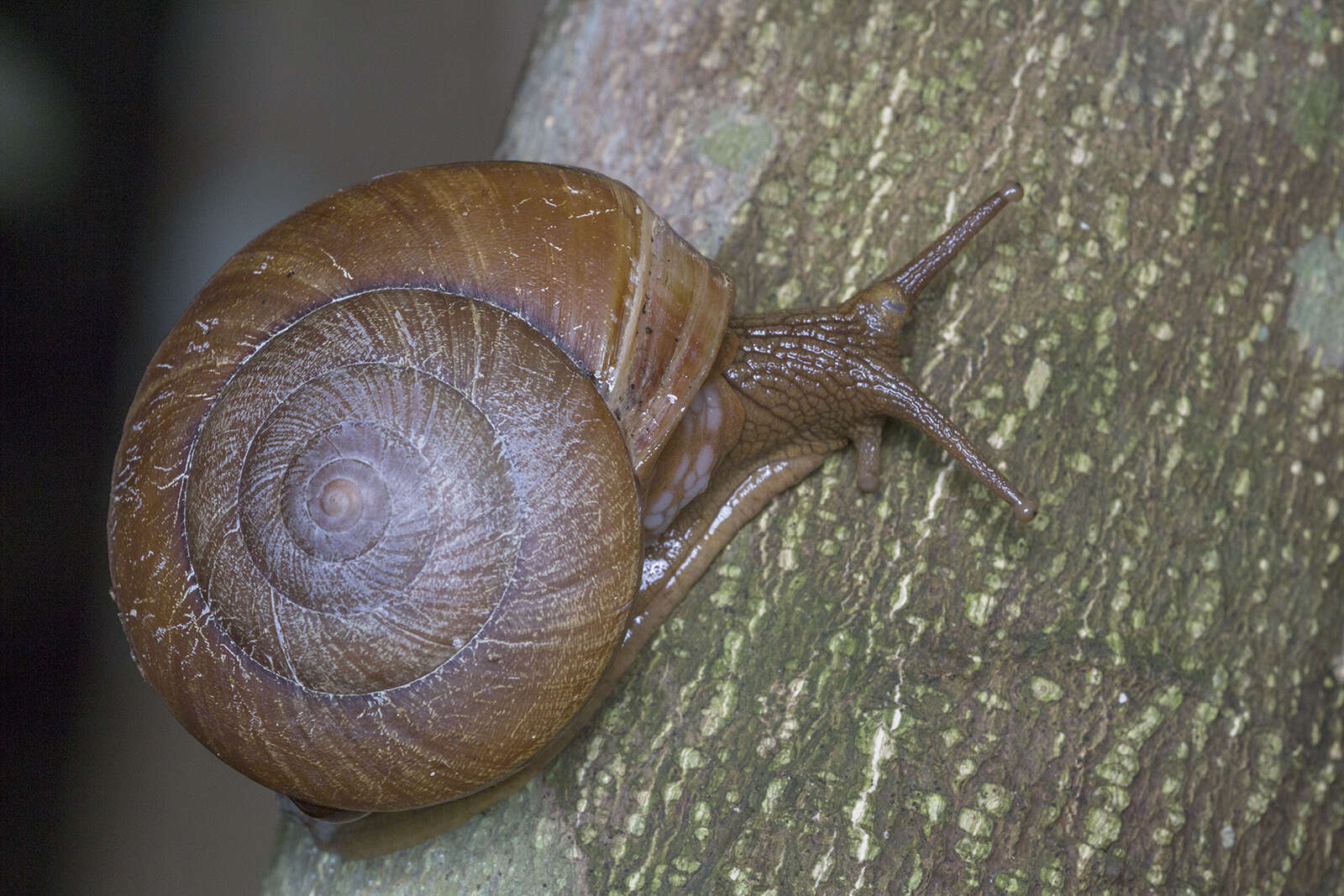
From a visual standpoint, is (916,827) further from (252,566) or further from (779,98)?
(779,98)

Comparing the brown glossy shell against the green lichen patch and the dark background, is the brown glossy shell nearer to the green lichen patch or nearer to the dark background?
the green lichen patch

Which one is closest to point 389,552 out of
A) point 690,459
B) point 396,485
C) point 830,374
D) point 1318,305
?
point 396,485

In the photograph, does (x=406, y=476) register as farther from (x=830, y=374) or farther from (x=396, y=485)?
(x=830, y=374)

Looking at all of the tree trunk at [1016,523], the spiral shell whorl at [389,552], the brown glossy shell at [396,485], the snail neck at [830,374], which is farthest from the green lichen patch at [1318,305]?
the spiral shell whorl at [389,552]

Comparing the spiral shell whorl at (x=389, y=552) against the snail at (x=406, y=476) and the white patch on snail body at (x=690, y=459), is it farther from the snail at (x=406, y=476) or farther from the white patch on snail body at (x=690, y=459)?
the white patch on snail body at (x=690, y=459)

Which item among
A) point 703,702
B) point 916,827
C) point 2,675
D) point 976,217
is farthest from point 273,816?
point 976,217

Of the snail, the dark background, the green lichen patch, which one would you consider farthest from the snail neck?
the dark background
